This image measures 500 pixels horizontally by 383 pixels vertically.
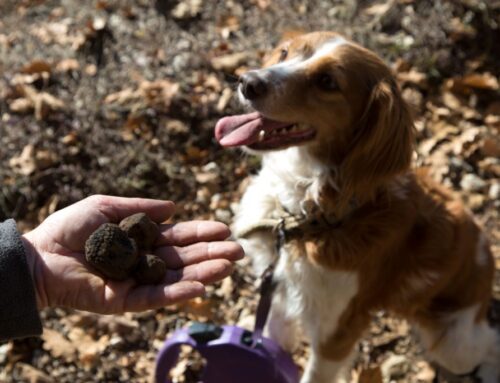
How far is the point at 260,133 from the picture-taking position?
120 inches

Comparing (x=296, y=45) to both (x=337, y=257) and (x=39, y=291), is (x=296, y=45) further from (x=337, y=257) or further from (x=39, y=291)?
(x=39, y=291)

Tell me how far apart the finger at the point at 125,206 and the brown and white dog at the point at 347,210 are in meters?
0.56

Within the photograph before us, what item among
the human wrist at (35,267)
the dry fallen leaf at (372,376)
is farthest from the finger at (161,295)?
the dry fallen leaf at (372,376)

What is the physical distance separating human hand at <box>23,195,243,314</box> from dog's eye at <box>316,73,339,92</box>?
931 mm

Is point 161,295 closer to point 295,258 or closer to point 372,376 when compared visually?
point 295,258

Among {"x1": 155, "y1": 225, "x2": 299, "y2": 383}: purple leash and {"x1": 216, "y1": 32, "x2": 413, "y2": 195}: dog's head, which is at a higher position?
{"x1": 216, "y1": 32, "x2": 413, "y2": 195}: dog's head

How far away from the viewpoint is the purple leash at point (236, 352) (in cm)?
328

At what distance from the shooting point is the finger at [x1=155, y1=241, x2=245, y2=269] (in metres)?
2.63

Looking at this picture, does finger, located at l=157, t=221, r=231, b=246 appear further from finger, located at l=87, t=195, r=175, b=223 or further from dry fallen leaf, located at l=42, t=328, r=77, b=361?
dry fallen leaf, located at l=42, t=328, r=77, b=361

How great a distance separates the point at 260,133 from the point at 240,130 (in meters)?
0.13

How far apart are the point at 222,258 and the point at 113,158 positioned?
232 cm

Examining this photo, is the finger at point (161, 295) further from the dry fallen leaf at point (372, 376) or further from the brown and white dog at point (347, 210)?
the dry fallen leaf at point (372, 376)

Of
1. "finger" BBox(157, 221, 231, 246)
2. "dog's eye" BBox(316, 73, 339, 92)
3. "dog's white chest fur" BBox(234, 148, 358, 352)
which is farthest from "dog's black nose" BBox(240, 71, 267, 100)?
"finger" BBox(157, 221, 231, 246)

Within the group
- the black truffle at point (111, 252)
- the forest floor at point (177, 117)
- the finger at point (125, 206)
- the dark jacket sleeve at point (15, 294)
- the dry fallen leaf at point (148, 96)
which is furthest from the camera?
the dry fallen leaf at point (148, 96)
